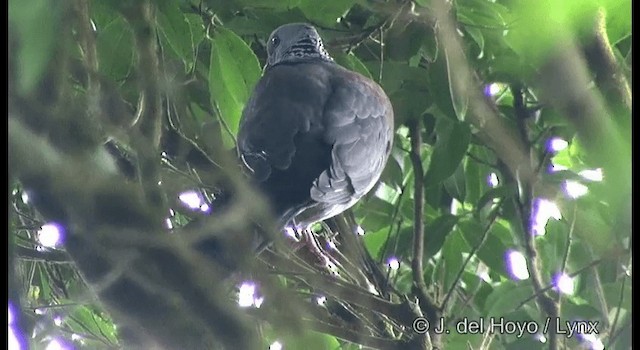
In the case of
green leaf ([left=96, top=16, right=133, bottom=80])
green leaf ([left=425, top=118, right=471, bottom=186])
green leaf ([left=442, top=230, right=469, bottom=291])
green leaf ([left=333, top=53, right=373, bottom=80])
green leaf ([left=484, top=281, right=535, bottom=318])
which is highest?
green leaf ([left=96, top=16, right=133, bottom=80])

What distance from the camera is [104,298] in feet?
1.01

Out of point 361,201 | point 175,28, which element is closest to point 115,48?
point 175,28

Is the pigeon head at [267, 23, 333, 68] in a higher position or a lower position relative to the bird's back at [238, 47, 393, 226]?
higher

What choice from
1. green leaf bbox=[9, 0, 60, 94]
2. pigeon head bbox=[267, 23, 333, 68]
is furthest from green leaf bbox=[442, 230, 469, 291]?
green leaf bbox=[9, 0, 60, 94]

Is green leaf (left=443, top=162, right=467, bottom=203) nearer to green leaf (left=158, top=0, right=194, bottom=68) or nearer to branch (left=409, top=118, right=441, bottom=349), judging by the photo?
branch (left=409, top=118, right=441, bottom=349)

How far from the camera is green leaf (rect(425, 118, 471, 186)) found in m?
0.35

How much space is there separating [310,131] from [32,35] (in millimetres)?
137

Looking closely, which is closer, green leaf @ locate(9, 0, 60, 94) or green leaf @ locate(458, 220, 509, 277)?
green leaf @ locate(9, 0, 60, 94)

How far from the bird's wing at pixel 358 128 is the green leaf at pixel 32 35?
14 centimetres

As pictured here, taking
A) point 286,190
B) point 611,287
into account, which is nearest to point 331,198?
point 286,190

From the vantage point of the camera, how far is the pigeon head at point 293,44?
1.18 ft

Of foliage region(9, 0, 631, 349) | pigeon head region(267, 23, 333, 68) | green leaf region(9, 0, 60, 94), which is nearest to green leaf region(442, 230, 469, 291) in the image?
foliage region(9, 0, 631, 349)

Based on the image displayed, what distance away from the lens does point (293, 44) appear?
36 centimetres

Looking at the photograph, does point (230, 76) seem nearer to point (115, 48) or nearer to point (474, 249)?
point (115, 48)
